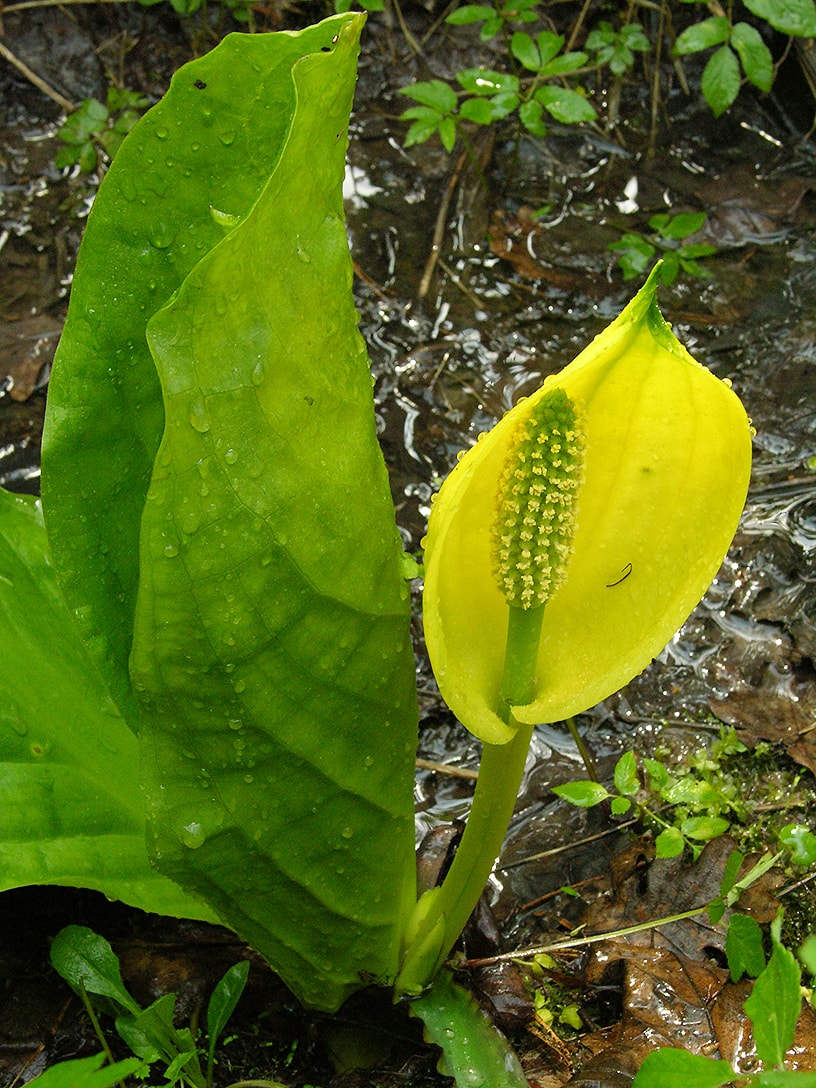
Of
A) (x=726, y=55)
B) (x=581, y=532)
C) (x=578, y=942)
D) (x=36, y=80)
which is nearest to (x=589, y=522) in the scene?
(x=581, y=532)

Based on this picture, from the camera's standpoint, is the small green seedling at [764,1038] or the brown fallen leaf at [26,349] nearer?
the small green seedling at [764,1038]

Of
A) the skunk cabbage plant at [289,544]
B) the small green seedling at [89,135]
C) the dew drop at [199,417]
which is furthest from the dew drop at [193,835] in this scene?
the small green seedling at [89,135]

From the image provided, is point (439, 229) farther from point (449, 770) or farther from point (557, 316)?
point (449, 770)

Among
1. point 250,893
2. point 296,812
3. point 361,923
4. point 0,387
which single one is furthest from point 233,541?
point 0,387

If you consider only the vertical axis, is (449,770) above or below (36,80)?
below

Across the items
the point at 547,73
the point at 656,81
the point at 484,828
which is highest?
the point at 547,73

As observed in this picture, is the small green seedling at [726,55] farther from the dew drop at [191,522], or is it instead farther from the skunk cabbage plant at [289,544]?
the dew drop at [191,522]

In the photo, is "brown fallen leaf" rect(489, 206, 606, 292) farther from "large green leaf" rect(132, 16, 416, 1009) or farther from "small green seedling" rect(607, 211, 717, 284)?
"large green leaf" rect(132, 16, 416, 1009)
